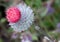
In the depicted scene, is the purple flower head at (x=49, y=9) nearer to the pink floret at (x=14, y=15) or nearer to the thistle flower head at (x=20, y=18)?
the thistle flower head at (x=20, y=18)

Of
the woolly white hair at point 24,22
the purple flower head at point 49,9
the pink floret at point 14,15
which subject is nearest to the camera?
the pink floret at point 14,15

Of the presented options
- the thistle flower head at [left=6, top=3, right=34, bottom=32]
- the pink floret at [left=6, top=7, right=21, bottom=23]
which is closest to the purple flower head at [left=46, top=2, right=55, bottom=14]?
the thistle flower head at [left=6, top=3, right=34, bottom=32]

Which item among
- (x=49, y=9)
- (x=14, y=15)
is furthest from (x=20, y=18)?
(x=49, y=9)

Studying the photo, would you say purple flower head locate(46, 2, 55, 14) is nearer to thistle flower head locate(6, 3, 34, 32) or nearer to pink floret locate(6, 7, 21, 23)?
thistle flower head locate(6, 3, 34, 32)

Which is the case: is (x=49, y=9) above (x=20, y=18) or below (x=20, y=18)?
above

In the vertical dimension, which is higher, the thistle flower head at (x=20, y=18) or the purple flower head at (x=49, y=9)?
the purple flower head at (x=49, y=9)

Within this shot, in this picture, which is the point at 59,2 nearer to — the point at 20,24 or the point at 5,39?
the point at 5,39

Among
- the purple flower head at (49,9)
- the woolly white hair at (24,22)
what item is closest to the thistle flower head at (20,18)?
the woolly white hair at (24,22)

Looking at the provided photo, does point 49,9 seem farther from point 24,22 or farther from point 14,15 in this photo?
point 14,15

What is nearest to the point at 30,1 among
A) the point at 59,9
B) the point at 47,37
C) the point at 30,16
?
the point at 30,16

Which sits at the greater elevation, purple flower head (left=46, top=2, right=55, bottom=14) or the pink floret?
purple flower head (left=46, top=2, right=55, bottom=14)

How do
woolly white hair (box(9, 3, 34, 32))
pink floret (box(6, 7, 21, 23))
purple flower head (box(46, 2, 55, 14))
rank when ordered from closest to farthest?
1. pink floret (box(6, 7, 21, 23))
2. woolly white hair (box(9, 3, 34, 32))
3. purple flower head (box(46, 2, 55, 14))
